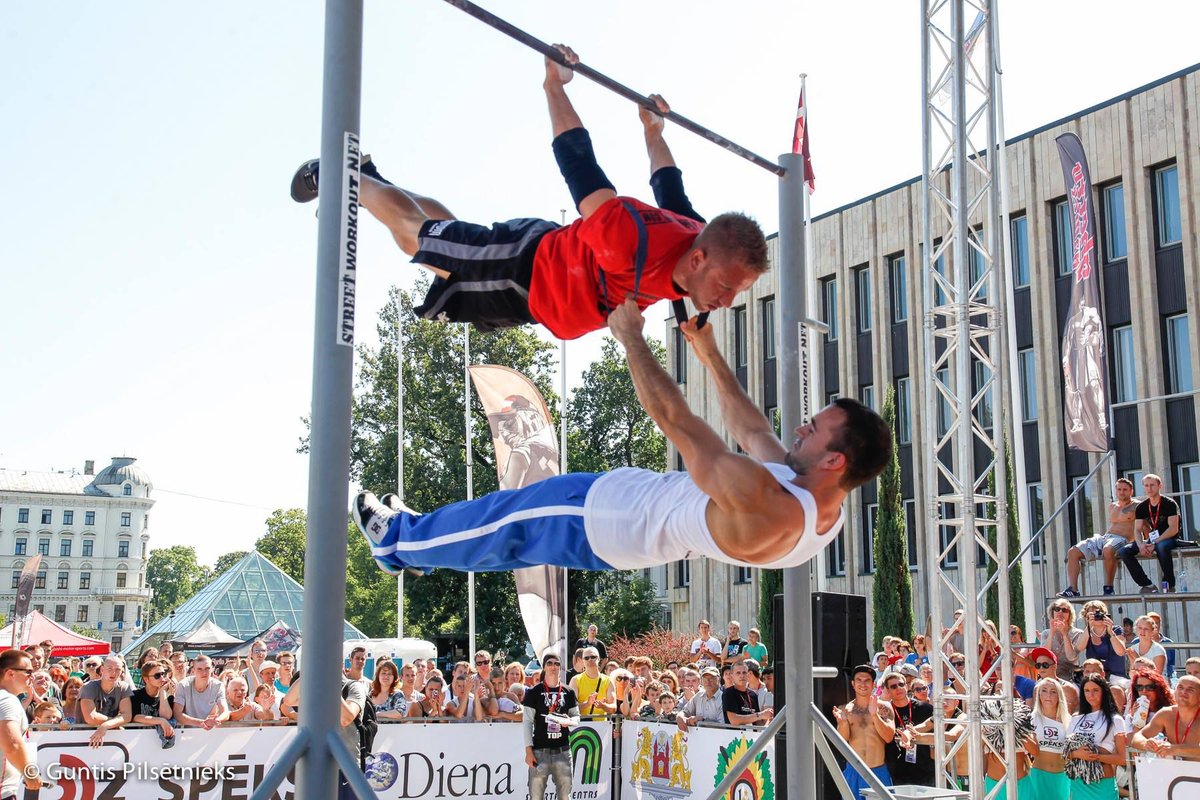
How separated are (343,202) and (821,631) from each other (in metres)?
4.47

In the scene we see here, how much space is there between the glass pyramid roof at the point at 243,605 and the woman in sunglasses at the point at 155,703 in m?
16.4

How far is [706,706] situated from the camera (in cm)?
944

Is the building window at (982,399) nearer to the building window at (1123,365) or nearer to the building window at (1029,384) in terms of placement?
the building window at (1029,384)

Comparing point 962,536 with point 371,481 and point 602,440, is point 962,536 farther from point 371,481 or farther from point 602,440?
point 602,440

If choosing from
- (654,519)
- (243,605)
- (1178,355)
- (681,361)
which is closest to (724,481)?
(654,519)

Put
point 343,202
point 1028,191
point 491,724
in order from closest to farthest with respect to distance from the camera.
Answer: point 343,202, point 491,724, point 1028,191

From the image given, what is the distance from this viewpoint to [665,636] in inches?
941

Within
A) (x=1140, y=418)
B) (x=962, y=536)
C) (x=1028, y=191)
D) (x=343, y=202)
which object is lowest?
(x=962, y=536)

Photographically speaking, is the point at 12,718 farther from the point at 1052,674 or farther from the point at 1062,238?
the point at 1062,238

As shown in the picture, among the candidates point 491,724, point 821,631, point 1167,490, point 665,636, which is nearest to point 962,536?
point 821,631

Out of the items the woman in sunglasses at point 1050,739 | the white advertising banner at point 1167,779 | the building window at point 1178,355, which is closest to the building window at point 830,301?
the building window at point 1178,355

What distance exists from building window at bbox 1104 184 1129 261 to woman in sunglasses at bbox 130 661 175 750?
15757 mm

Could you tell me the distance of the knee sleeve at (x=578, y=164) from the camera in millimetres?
3371

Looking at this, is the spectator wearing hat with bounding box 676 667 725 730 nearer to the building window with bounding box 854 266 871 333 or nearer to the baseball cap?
the baseball cap
